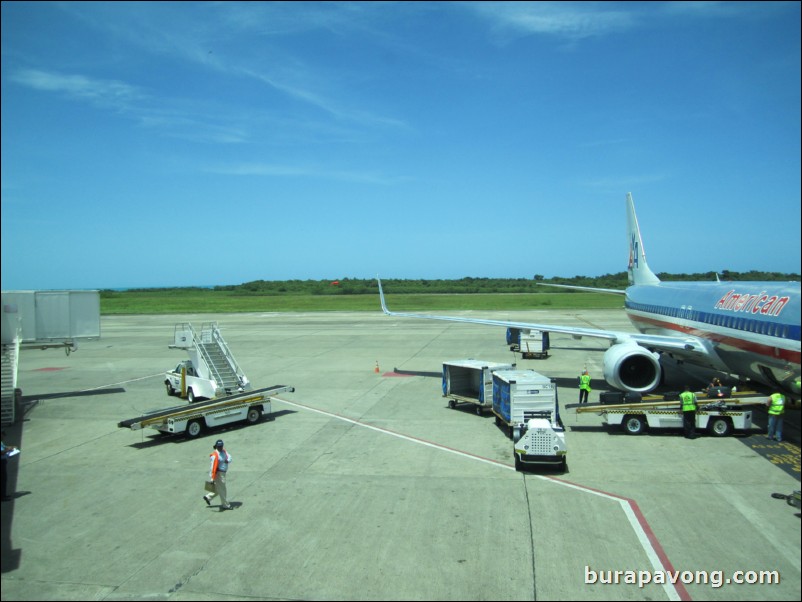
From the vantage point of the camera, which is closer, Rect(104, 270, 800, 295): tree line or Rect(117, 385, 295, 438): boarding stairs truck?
Rect(117, 385, 295, 438): boarding stairs truck

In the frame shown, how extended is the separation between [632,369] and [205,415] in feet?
54.3

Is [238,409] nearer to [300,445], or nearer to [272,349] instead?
[300,445]

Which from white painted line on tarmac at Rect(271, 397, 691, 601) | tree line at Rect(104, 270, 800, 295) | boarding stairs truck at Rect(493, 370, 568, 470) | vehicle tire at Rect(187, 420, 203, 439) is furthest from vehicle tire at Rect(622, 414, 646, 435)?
tree line at Rect(104, 270, 800, 295)

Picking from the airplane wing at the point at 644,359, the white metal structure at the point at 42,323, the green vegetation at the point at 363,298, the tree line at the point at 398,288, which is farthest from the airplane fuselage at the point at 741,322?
the tree line at the point at 398,288

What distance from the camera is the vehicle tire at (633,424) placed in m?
19.5

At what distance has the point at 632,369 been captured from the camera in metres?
23.9

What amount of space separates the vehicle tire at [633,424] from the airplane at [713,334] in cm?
360

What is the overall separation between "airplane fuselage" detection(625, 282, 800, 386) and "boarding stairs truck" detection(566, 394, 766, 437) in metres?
1.22

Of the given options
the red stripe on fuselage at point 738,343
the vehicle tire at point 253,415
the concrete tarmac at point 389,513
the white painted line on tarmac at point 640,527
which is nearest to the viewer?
the white painted line on tarmac at point 640,527

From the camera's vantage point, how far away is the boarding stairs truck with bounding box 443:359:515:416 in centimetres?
2277

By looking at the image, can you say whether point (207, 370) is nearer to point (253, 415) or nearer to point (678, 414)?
point (253, 415)

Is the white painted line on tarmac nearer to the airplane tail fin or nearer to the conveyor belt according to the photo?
the conveyor belt

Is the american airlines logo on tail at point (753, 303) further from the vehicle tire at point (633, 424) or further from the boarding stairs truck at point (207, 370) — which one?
the boarding stairs truck at point (207, 370)

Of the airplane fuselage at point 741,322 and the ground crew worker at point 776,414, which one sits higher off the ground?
the airplane fuselage at point 741,322
